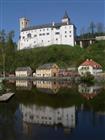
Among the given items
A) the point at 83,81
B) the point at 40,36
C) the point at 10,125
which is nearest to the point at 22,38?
the point at 40,36

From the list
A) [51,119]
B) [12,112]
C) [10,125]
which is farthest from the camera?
[12,112]

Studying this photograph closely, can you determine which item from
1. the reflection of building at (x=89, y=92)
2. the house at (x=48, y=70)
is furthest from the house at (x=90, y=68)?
the reflection of building at (x=89, y=92)

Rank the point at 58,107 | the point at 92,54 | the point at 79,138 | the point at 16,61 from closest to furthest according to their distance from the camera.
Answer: the point at 79,138, the point at 58,107, the point at 92,54, the point at 16,61

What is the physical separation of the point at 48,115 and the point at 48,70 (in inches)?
1923

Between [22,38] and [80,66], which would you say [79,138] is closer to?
[80,66]

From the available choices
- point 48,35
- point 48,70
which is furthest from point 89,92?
point 48,35

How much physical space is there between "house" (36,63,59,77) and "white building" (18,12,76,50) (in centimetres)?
1405

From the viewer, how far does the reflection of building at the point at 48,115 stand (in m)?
17.3

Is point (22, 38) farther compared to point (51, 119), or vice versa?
point (22, 38)

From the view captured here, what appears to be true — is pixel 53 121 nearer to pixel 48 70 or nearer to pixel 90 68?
pixel 90 68

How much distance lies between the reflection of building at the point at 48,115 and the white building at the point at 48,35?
5762 centimetres

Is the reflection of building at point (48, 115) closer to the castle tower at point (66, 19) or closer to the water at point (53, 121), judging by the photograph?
the water at point (53, 121)

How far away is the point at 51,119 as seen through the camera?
60.1 ft

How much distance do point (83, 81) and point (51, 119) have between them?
3429cm
